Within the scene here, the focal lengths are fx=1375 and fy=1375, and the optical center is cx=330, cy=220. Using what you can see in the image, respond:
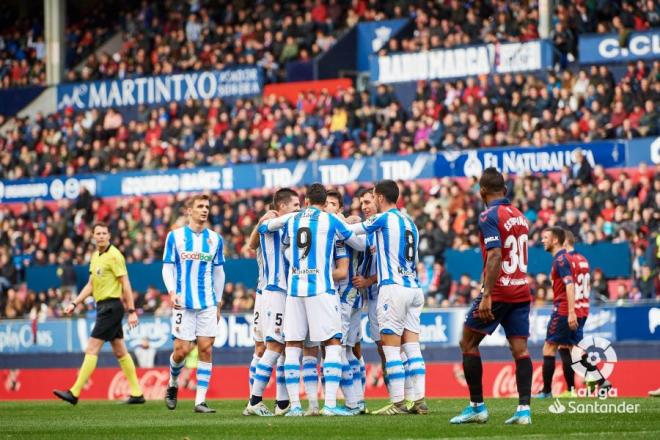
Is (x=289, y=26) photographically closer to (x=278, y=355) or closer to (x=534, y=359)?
(x=534, y=359)


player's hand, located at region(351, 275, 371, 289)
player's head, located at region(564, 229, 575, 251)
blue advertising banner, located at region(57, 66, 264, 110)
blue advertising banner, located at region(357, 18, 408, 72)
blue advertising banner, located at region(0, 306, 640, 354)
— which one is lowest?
blue advertising banner, located at region(0, 306, 640, 354)

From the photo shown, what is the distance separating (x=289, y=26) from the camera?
39531 mm

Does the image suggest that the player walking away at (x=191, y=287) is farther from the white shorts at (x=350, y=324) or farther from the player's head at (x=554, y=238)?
the player's head at (x=554, y=238)

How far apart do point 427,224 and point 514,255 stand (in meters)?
16.0

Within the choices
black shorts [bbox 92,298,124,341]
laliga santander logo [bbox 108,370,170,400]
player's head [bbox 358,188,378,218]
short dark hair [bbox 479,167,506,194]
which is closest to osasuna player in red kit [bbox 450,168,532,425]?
short dark hair [bbox 479,167,506,194]

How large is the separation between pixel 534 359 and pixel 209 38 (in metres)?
21.2

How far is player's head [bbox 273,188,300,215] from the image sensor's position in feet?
49.5

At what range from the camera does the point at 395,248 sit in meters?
14.6

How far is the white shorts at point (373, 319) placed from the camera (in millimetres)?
15656

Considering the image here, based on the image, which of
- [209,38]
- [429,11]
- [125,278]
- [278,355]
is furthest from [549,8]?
[278,355]

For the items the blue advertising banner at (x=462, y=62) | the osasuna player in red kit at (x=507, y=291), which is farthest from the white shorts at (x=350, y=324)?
Result: the blue advertising banner at (x=462, y=62)

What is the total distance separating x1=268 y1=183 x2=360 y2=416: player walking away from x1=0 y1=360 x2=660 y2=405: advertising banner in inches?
322

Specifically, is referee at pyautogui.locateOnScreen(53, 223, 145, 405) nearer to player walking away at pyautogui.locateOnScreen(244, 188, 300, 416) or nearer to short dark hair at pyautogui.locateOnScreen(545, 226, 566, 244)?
player walking away at pyautogui.locateOnScreen(244, 188, 300, 416)

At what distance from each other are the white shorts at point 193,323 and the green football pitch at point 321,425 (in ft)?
3.23
